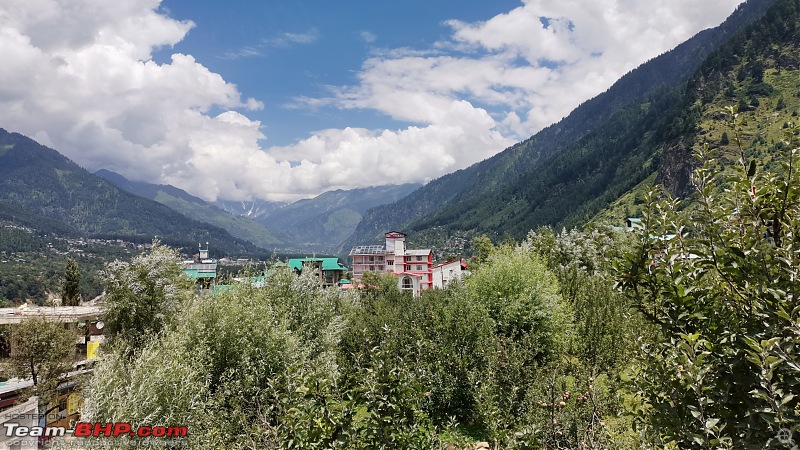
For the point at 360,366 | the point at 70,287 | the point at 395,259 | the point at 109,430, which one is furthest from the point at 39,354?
the point at 395,259

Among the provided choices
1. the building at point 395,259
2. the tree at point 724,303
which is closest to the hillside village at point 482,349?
the tree at point 724,303

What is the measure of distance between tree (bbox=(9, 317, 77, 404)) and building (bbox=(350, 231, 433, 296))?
8047 centimetres

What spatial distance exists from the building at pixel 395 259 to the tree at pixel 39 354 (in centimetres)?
8047

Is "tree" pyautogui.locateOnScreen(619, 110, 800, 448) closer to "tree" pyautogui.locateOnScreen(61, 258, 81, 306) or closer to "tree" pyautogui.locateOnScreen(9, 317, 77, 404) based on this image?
"tree" pyautogui.locateOnScreen(9, 317, 77, 404)

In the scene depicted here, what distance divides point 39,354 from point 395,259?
94153 mm

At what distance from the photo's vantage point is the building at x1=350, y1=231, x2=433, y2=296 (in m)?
119

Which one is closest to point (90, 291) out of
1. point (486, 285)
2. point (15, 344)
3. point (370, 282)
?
point (370, 282)

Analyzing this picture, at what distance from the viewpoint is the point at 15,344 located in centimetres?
3325

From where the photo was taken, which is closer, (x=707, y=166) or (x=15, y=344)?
(x=707, y=166)

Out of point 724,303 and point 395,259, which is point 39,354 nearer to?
point 724,303

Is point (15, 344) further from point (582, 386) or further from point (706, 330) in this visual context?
point (706, 330)

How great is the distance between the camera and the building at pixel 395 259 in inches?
4685

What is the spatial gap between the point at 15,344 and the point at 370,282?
183ft

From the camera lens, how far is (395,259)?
123 metres
